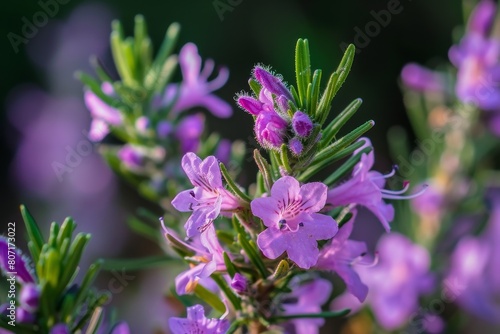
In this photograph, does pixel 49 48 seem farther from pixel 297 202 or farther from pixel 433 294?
pixel 297 202

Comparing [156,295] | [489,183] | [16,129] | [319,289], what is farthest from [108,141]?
[319,289]

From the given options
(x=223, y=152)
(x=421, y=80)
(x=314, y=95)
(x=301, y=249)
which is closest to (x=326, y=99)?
(x=314, y=95)

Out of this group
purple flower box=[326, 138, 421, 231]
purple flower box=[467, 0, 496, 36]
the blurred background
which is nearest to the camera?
purple flower box=[326, 138, 421, 231]

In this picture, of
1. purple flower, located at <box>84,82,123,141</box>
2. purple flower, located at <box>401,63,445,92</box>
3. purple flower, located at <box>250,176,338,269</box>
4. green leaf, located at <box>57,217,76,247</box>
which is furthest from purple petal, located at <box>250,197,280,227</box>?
purple flower, located at <box>401,63,445,92</box>

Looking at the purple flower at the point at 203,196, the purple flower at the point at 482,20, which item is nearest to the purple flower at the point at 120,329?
the purple flower at the point at 203,196

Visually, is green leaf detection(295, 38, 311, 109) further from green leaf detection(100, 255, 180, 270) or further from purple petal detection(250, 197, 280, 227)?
green leaf detection(100, 255, 180, 270)

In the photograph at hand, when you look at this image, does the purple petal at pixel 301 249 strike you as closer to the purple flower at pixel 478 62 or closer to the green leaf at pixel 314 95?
the green leaf at pixel 314 95

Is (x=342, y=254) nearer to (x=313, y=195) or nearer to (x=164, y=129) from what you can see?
(x=313, y=195)

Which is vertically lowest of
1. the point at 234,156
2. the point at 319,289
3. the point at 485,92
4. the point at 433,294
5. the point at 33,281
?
the point at 433,294
